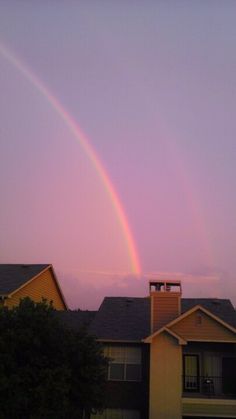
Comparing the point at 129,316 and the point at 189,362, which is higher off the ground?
the point at 129,316

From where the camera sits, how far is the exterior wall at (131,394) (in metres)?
24.6

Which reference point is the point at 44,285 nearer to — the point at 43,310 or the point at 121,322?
the point at 121,322

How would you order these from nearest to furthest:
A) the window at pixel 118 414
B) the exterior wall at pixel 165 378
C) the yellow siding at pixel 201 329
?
the exterior wall at pixel 165 378, the window at pixel 118 414, the yellow siding at pixel 201 329

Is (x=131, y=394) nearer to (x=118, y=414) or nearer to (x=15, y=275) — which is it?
(x=118, y=414)

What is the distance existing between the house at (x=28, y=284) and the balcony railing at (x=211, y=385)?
347 inches

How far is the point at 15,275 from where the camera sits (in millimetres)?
31438

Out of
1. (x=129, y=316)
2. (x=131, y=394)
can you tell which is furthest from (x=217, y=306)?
(x=131, y=394)

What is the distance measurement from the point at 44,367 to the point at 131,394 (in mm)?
7470

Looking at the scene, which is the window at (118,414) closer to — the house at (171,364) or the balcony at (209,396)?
the house at (171,364)

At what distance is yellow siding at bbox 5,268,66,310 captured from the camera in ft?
98.0

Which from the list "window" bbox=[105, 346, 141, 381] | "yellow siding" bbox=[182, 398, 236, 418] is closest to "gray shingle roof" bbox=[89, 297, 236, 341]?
"window" bbox=[105, 346, 141, 381]

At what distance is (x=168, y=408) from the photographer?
24.0 meters

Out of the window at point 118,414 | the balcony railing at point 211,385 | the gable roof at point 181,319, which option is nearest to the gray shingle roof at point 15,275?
the window at point 118,414

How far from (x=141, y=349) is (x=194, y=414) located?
3.90 m
